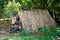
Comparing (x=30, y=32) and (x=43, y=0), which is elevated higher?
(x=43, y=0)

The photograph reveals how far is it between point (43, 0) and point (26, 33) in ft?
16.2

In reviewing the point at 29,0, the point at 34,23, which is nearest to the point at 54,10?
the point at 29,0

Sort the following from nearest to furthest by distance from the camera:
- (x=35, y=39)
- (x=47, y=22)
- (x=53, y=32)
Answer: (x=35, y=39), (x=53, y=32), (x=47, y=22)

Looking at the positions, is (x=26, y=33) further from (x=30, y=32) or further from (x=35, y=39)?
(x=35, y=39)

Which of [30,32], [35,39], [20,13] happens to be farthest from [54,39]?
[20,13]

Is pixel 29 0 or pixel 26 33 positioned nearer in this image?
pixel 26 33

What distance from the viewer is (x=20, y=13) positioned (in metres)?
10.9

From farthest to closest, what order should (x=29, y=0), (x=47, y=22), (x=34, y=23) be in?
(x=29, y=0) < (x=47, y=22) < (x=34, y=23)

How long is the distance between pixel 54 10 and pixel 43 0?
1.18m

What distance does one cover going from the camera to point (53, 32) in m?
9.30

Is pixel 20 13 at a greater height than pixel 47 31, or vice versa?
pixel 20 13

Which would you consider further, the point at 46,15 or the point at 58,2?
the point at 58,2


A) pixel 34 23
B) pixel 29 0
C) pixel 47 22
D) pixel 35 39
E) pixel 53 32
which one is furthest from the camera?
pixel 29 0

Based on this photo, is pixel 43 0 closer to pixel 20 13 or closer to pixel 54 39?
pixel 20 13
